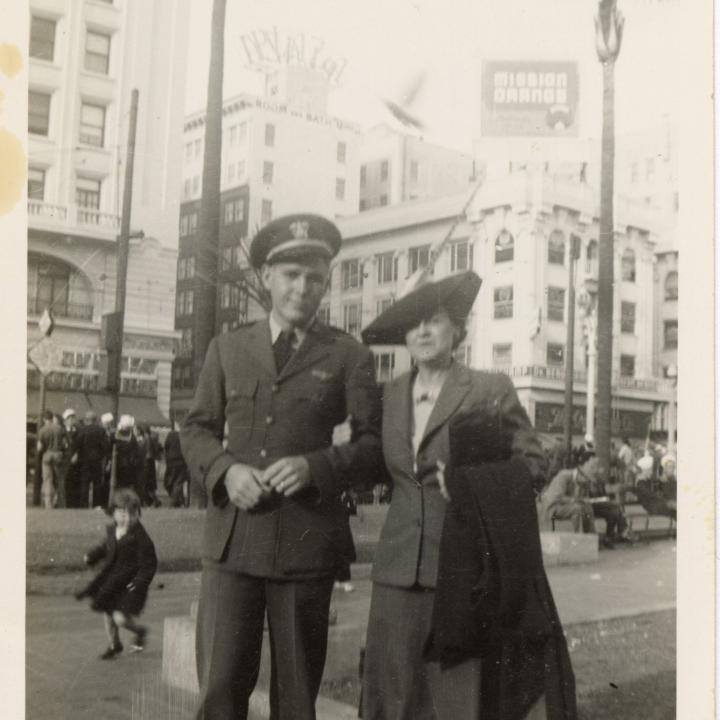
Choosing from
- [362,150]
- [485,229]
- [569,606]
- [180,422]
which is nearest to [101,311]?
[180,422]

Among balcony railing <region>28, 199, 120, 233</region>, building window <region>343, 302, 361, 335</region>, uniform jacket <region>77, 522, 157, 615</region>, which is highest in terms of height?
balcony railing <region>28, 199, 120, 233</region>

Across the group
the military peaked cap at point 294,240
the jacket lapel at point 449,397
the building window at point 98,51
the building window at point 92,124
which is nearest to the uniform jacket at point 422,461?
the jacket lapel at point 449,397

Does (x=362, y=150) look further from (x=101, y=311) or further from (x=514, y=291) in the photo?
(x=101, y=311)

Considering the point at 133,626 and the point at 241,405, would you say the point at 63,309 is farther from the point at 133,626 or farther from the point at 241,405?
the point at 133,626

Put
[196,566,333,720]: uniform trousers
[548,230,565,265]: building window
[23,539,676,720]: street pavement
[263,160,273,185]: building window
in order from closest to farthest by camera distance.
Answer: [196,566,333,720]: uniform trousers
[23,539,676,720]: street pavement
[263,160,273,185]: building window
[548,230,565,265]: building window

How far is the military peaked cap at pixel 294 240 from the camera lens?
166 centimetres

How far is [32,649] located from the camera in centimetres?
170

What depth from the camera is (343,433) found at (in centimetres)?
162

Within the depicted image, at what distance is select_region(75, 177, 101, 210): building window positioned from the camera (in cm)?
176

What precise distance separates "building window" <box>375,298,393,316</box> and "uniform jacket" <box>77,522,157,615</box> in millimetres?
656

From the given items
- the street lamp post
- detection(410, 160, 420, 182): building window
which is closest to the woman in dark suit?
detection(410, 160, 420, 182): building window

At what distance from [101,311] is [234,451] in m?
0.45

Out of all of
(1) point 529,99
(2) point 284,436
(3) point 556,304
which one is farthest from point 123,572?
(1) point 529,99

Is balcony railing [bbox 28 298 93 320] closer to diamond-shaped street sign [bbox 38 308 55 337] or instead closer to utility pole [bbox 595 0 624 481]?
diamond-shaped street sign [bbox 38 308 55 337]
